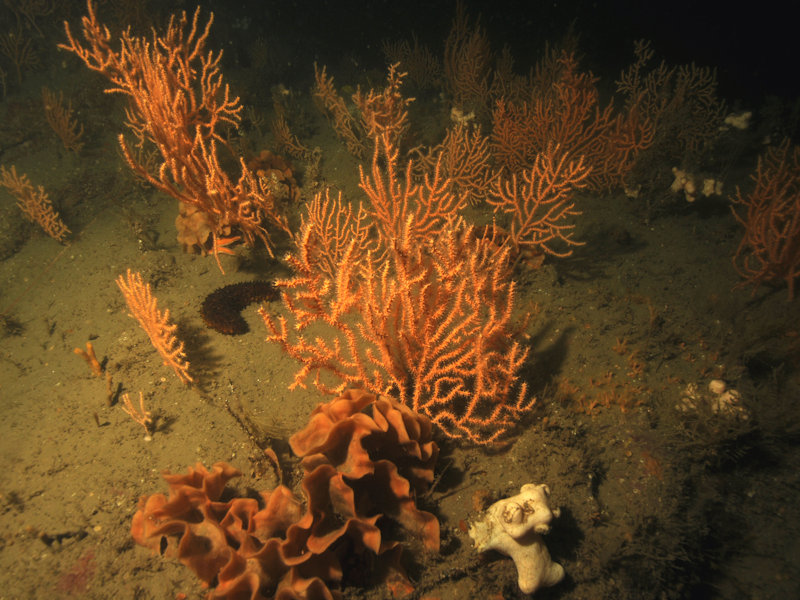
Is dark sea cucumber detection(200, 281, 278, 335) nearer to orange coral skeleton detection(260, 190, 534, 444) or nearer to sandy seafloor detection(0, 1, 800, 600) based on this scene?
sandy seafloor detection(0, 1, 800, 600)

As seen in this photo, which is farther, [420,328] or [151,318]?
[151,318]

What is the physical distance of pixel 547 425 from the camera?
321 cm

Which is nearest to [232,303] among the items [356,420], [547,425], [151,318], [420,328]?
[151,318]

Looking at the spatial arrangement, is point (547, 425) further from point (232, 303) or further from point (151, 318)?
point (151, 318)

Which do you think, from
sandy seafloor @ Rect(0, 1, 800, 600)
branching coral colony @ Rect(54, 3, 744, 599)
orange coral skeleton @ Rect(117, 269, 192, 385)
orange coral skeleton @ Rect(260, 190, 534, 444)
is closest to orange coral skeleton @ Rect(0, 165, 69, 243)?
sandy seafloor @ Rect(0, 1, 800, 600)

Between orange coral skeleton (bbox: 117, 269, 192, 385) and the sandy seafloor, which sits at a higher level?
orange coral skeleton (bbox: 117, 269, 192, 385)

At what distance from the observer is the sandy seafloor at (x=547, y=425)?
273 centimetres

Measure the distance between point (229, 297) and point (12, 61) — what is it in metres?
12.6

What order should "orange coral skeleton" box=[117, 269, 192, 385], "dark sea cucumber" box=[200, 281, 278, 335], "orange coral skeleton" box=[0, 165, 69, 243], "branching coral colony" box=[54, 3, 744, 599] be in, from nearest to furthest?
1. "branching coral colony" box=[54, 3, 744, 599]
2. "orange coral skeleton" box=[117, 269, 192, 385]
3. "dark sea cucumber" box=[200, 281, 278, 335]
4. "orange coral skeleton" box=[0, 165, 69, 243]

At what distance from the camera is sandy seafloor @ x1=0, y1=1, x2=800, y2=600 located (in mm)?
2729

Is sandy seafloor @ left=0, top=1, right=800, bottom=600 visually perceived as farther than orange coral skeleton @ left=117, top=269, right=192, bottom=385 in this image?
No

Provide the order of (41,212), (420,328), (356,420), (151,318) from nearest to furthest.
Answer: (356,420) < (420,328) < (151,318) < (41,212)

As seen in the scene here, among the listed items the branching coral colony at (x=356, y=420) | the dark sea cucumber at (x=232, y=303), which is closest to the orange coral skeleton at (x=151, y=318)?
the branching coral colony at (x=356, y=420)

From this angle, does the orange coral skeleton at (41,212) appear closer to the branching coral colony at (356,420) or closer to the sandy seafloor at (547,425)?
the sandy seafloor at (547,425)
